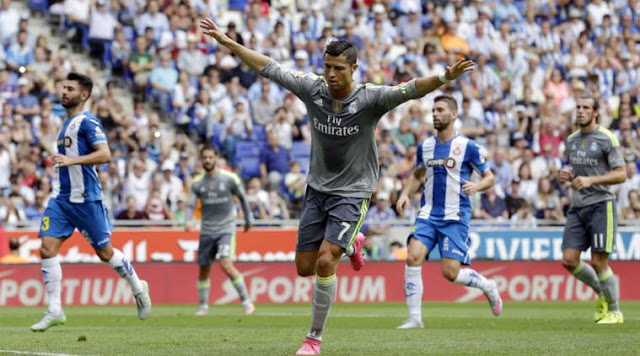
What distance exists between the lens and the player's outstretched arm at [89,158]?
13.3 metres

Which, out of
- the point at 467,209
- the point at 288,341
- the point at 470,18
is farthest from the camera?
the point at 470,18

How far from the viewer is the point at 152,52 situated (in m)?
28.0

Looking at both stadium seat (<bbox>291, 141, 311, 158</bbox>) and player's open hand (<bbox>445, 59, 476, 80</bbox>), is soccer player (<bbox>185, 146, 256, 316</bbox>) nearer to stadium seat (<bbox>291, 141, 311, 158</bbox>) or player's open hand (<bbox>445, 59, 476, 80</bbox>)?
stadium seat (<bbox>291, 141, 311, 158</bbox>)

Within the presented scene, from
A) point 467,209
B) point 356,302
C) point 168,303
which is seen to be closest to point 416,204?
point 356,302

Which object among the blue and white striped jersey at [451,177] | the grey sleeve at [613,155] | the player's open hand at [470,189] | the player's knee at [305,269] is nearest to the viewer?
the player's knee at [305,269]

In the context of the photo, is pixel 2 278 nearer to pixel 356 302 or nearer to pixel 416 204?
pixel 356 302

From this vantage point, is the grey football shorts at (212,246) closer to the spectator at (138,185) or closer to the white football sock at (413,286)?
the white football sock at (413,286)

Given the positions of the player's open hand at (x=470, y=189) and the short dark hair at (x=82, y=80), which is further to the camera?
the player's open hand at (x=470, y=189)

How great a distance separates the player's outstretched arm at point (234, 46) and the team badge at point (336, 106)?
696 millimetres

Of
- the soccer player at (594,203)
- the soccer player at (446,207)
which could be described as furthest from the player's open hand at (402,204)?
the soccer player at (594,203)

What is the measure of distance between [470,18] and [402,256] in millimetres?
9260

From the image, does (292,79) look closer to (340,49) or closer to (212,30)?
(340,49)

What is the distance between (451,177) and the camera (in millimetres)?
15641

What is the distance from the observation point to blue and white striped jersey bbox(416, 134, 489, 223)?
15.6m
